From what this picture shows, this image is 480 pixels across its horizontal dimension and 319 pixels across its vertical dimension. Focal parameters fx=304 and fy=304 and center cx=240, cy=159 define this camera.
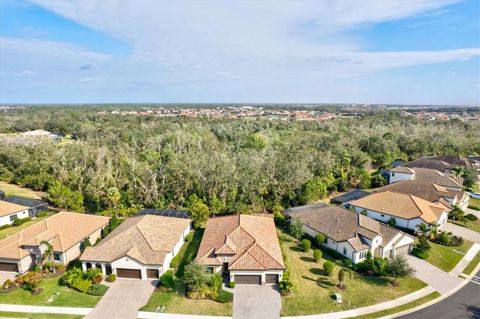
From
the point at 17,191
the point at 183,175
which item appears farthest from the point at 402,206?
the point at 17,191

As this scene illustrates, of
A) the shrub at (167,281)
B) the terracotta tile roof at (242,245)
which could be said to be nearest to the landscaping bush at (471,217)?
the terracotta tile roof at (242,245)

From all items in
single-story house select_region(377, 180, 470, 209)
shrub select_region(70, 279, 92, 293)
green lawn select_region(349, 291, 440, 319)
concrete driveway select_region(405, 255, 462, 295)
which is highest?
single-story house select_region(377, 180, 470, 209)

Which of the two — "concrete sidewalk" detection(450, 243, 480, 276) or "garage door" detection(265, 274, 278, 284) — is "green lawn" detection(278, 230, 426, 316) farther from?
"concrete sidewalk" detection(450, 243, 480, 276)

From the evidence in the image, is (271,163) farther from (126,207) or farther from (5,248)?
(5,248)

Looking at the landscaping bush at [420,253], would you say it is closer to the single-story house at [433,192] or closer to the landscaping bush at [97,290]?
the single-story house at [433,192]

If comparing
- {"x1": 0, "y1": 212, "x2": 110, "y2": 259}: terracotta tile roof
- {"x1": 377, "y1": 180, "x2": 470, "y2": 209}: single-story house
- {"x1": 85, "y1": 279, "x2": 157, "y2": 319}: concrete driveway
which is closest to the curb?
{"x1": 377, "y1": 180, "x2": 470, "y2": 209}: single-story house
